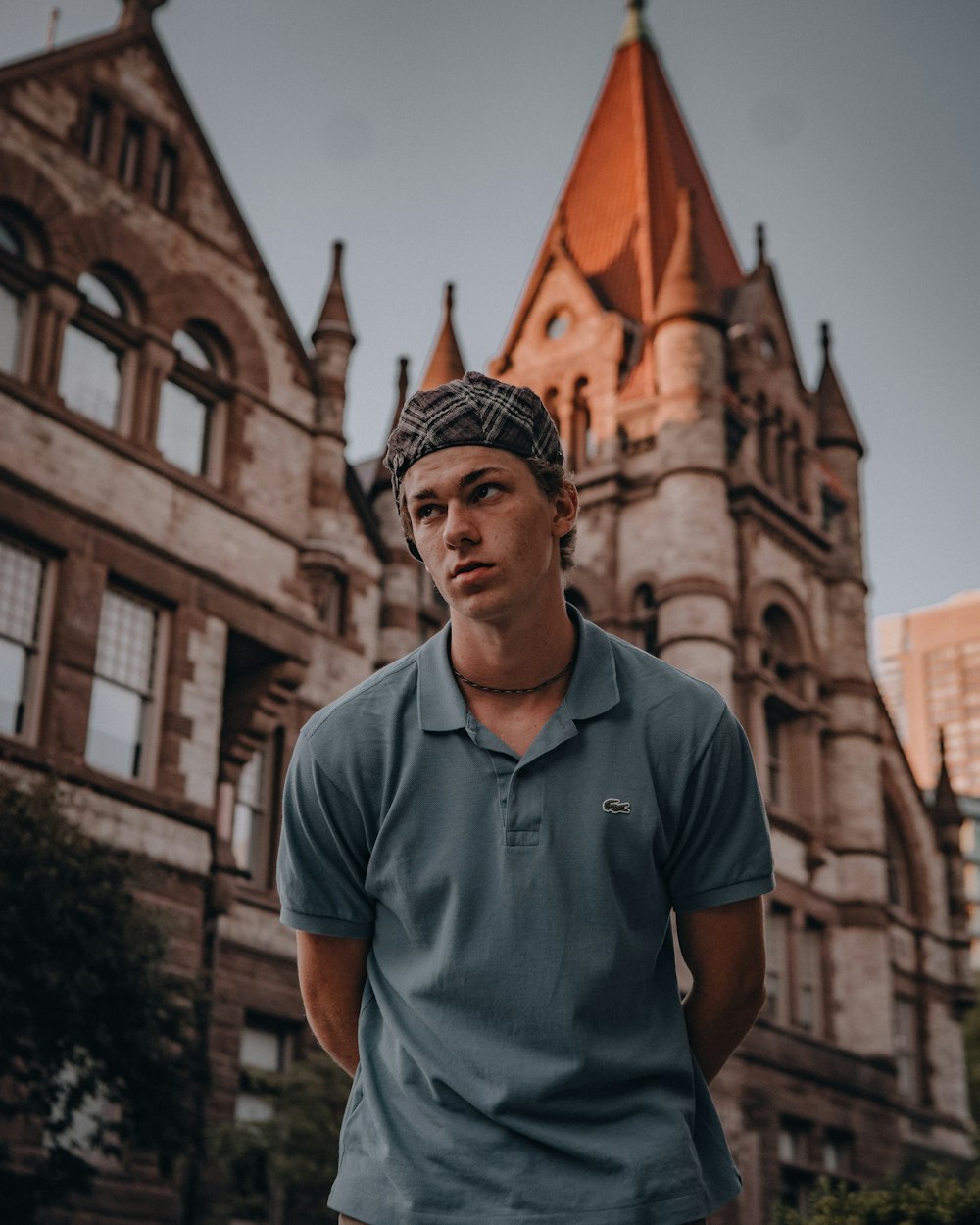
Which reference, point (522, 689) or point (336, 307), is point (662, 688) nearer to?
point (522, 689)


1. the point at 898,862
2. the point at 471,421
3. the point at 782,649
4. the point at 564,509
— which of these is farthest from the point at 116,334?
the point at 898,862

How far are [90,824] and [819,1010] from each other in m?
16.4

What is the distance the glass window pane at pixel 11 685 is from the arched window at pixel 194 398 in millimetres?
3822

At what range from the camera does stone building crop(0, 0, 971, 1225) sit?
58.3 feet

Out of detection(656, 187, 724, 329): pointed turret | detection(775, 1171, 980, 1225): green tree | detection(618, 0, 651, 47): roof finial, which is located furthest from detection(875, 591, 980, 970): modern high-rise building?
detection(775, 1171, 980, 1225): green tree

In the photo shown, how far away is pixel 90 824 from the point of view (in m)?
16.6

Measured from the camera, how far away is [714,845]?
109 inches

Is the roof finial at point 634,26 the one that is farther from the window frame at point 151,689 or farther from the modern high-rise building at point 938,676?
the modern high-rise building at point 938,676

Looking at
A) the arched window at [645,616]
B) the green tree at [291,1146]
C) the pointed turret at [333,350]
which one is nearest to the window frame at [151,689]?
the green tree at [291,1146]

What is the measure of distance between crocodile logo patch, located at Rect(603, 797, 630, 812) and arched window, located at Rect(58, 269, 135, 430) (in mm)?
16430

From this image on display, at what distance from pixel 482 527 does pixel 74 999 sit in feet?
32.5

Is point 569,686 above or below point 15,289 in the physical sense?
below

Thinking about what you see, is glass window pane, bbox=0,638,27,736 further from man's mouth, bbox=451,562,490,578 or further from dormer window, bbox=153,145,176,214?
man's mouth, bbox=451,562,490,578

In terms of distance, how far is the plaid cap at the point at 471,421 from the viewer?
9.28ft
